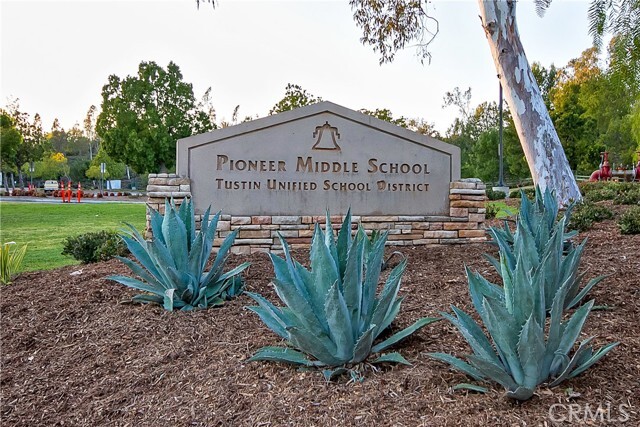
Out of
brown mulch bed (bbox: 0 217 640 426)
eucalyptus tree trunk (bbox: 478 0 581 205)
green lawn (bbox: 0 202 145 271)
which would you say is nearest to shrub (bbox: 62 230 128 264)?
green lawn (bbox: 0 202 145 271)

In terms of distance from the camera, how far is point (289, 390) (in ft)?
7.23

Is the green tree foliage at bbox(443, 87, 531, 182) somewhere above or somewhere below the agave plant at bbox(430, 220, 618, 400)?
above

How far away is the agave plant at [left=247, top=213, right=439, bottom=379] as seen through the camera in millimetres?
2240

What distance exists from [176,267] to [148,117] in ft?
112

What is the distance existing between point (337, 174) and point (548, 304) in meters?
3.22

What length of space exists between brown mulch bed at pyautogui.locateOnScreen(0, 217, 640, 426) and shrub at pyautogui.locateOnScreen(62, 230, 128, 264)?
1.19 metres

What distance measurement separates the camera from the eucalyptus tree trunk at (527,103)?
7930 mm

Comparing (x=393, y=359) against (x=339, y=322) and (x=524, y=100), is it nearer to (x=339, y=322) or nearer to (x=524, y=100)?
(x=339, y=322)

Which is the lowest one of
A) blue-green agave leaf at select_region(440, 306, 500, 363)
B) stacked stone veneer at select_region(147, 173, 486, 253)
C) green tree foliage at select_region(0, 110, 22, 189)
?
blue-green agave leaf at select_region(440, 306, 500, 363)

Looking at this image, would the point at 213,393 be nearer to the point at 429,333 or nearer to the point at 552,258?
the point at 429,333

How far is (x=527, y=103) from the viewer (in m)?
8.02

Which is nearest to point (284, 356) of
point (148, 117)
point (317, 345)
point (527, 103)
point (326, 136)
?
point (317, 345)

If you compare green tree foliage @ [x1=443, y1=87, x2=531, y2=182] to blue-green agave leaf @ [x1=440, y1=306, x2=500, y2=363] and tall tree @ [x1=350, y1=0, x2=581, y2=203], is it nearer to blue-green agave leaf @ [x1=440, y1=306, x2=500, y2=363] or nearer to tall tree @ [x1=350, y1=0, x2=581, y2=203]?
tall tree @ [x1=350, y1=0, x2=581, y2=203]

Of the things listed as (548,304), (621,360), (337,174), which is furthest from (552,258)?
(337,174)
